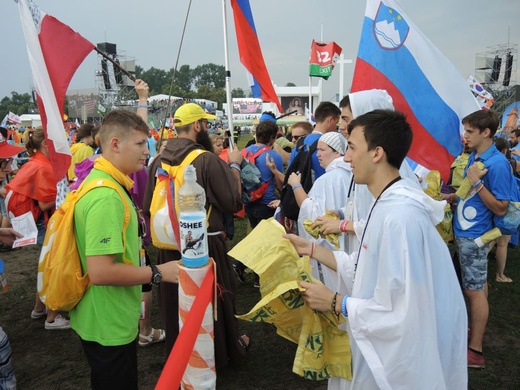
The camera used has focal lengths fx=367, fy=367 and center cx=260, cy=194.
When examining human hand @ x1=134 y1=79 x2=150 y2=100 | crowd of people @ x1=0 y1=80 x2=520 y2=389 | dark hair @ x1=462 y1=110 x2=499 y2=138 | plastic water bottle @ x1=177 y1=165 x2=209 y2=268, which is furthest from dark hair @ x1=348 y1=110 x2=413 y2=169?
human hand @ x1=134 y1=79 x2=150 y2=100

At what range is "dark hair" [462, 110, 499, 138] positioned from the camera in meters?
3.41

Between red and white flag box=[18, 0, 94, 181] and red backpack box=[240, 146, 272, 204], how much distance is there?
2561mm

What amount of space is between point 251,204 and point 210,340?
4221 mm

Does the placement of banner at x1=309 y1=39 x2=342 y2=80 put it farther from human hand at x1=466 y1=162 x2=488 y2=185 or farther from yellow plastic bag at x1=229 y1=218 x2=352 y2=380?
yellow plastic bag at x1=229 y1=218 x2=352 y2=380

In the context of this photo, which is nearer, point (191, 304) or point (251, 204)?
point (191, 304)

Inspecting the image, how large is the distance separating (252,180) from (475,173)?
270 cm

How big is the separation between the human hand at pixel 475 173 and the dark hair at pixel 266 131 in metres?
2.94

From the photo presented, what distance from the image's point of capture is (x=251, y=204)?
5672 millimetres

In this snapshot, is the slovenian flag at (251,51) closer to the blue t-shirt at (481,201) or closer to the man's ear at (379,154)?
the blue t-shirt at (481,201)

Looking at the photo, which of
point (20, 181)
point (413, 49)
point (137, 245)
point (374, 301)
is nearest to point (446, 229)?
point (413, 49)

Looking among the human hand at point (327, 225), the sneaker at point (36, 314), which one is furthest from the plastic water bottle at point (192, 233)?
the sneaker at point (36, 314)

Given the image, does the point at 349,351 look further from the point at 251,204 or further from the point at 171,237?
the point at 251,204

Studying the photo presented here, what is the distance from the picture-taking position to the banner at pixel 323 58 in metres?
12.2

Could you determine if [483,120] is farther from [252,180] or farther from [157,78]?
[157,78]
